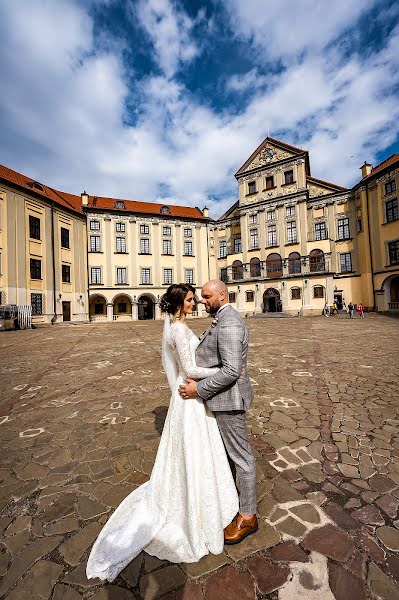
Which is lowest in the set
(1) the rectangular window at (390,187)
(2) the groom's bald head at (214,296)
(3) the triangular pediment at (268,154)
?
(2) the groom's bald head at (214,296)

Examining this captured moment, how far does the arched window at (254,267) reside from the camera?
3459 centimetres

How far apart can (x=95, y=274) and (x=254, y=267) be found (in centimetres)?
2012

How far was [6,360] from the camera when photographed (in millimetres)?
9016

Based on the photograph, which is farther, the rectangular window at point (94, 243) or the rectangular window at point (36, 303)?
the rectangular window at point (94, 243)

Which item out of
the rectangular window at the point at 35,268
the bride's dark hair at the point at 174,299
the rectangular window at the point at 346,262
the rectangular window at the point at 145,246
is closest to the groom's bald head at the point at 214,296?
the bride's dark hair at the point at 174,299

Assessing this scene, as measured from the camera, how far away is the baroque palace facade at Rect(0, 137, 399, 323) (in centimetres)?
2614

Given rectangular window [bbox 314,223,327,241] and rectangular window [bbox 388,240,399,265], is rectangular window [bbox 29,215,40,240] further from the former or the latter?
rectangular window [bbox 388,240,399,265]

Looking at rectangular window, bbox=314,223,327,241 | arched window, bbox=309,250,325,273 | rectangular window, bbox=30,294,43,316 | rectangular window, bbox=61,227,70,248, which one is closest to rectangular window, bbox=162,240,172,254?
rectangular window, bbox=61,227,70,248

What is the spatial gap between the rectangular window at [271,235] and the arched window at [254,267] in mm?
2580

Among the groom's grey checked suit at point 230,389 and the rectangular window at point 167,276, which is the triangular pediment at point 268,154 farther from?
the groom's grey checked suit at point 230,389

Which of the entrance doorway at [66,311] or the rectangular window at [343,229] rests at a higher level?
the rectangular window at [343,229]

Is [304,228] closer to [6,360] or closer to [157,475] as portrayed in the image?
[6,360]

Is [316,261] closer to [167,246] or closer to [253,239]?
[253,239]

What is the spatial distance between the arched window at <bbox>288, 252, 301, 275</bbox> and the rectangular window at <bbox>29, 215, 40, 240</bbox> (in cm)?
2758
